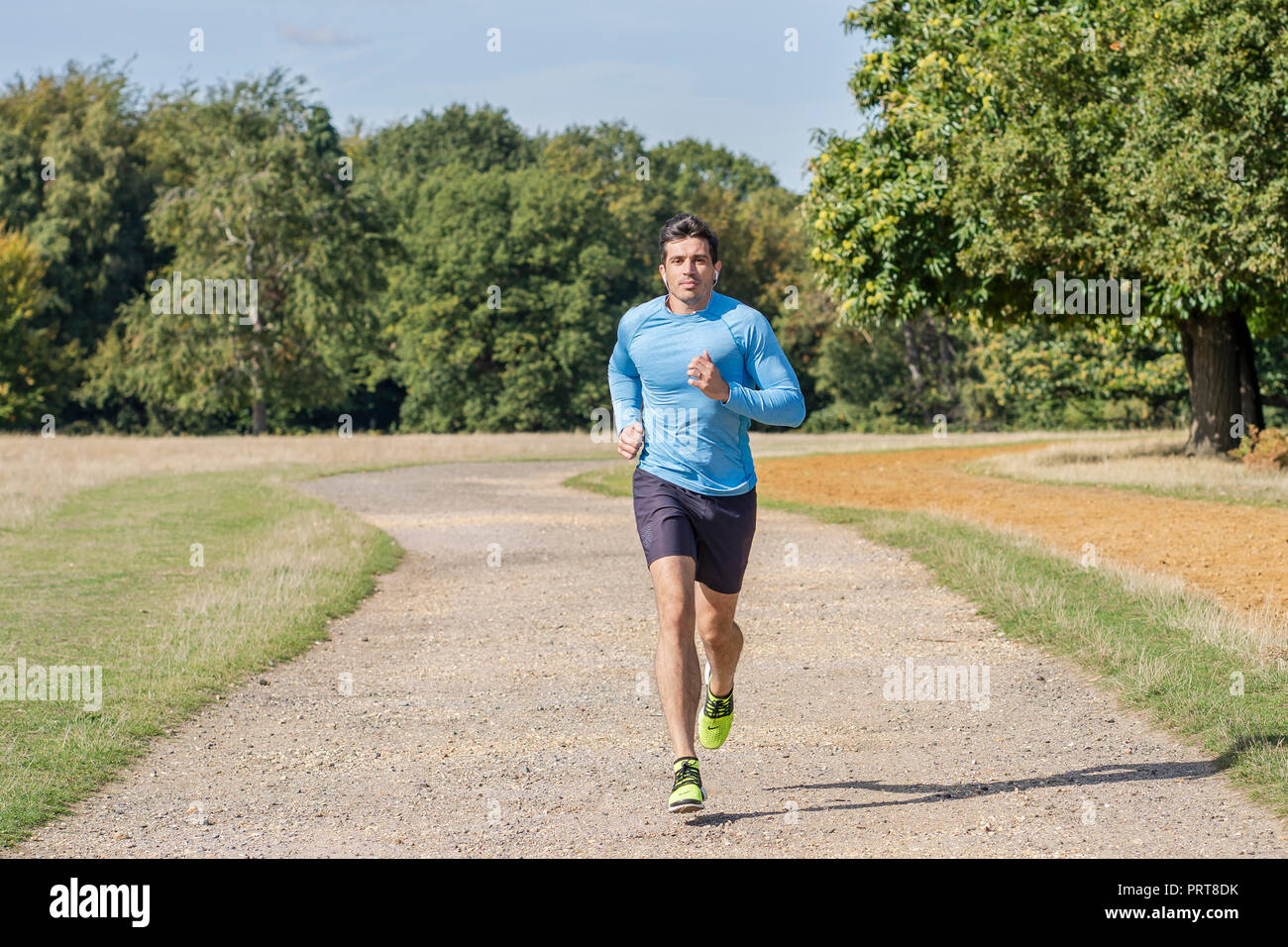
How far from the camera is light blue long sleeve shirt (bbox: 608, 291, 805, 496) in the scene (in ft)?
18.0

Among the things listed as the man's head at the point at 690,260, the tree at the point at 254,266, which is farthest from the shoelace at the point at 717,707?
the tree at the point at 254,266

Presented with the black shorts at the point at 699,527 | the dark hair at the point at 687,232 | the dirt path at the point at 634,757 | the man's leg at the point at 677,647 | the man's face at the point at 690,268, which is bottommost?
the dirt path at the point at 634,757

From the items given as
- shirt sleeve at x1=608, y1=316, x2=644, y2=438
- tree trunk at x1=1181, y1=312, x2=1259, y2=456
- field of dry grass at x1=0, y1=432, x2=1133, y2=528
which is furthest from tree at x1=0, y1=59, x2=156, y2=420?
shirt sleeve at x1=608, y1=316, x2=644, y2=438

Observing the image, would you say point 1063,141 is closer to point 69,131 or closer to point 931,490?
point 931,490

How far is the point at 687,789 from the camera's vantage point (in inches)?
204

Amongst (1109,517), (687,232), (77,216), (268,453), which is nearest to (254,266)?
(77,216)

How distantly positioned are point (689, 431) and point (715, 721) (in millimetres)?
1227

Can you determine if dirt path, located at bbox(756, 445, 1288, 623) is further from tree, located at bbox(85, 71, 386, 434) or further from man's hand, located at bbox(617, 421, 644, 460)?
tree, located at bbox(85, 71, 386, 434)

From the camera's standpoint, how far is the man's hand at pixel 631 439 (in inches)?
216

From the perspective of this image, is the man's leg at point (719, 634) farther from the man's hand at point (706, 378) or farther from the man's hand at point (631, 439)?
the man's hand at point (706, 378)

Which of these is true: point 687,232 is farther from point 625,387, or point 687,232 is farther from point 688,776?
point 688,776

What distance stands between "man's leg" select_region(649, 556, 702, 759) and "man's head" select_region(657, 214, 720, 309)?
104 centimetres

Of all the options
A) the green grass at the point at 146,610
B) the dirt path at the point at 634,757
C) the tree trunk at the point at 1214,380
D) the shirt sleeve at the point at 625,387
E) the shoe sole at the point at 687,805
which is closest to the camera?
the dirt path at the point at 634,757

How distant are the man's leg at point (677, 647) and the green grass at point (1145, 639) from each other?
2193mm
